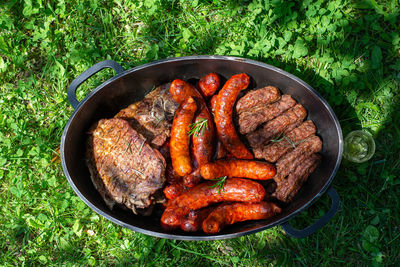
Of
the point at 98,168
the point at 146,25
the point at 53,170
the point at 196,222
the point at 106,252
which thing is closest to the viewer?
the point at 196,222

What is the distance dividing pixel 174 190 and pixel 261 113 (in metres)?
1.39

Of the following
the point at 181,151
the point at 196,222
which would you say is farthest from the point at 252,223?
the point at 181,151

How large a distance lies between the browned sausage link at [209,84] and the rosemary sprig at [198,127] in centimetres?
54

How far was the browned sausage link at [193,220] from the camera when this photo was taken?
3227 millimetres

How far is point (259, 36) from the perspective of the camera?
4.48 metres

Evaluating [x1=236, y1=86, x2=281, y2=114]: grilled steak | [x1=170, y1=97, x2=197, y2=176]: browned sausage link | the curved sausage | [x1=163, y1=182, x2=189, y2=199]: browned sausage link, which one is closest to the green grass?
[x1=236, y1=86, x2=281, y2=114]: grilled steak

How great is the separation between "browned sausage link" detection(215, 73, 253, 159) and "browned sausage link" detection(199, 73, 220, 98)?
0.23 metres

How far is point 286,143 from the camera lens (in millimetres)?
3621

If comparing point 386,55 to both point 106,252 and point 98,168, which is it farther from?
point 106,252

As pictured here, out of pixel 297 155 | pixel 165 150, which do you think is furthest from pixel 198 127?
pixel 297 155

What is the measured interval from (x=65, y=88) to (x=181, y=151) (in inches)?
98.4

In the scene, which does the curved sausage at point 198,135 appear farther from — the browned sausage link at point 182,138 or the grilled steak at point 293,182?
the grilled steak at point 293,182

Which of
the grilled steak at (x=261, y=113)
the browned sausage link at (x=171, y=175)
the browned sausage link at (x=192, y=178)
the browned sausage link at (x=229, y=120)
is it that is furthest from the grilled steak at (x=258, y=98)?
the browned sausage link at (x=171, y=175)

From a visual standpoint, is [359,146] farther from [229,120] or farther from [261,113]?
[229,120]
